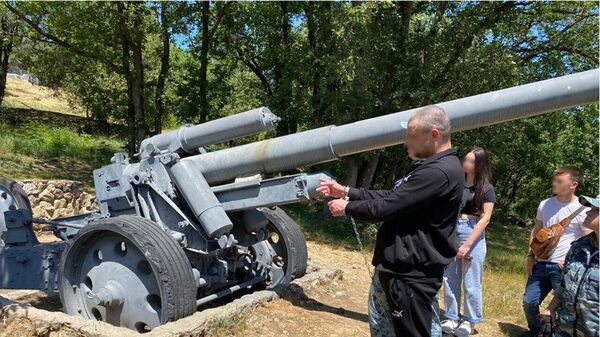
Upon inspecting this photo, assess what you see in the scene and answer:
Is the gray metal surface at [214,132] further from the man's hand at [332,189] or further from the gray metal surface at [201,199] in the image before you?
the man's hand at [332,189]

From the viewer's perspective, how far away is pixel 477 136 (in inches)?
543

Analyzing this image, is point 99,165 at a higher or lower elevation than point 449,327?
higher

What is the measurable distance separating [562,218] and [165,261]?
333 cm

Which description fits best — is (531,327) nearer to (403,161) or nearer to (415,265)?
(415,265)

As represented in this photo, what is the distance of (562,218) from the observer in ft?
15.1

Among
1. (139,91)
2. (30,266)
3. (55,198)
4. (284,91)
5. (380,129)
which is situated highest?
(139,91)

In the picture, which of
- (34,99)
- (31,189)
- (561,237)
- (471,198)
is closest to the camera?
(561,237)

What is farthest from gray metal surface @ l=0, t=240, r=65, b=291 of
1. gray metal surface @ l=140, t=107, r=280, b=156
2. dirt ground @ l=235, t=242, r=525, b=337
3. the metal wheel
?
the metal wheel

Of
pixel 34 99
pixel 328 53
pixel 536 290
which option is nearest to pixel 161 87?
pixel 328 53

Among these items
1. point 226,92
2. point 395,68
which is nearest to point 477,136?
point 395,68

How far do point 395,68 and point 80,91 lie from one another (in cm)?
1624

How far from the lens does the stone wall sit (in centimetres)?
977

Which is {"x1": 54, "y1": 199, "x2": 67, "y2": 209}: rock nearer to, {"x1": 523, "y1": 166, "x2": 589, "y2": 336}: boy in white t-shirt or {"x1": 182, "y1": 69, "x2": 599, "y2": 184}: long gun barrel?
{"x1": 182, "y1": 69, "x2": 599, "y2": 184}: long gun barrel

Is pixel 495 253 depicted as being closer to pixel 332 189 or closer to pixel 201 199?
pixel 201 199
